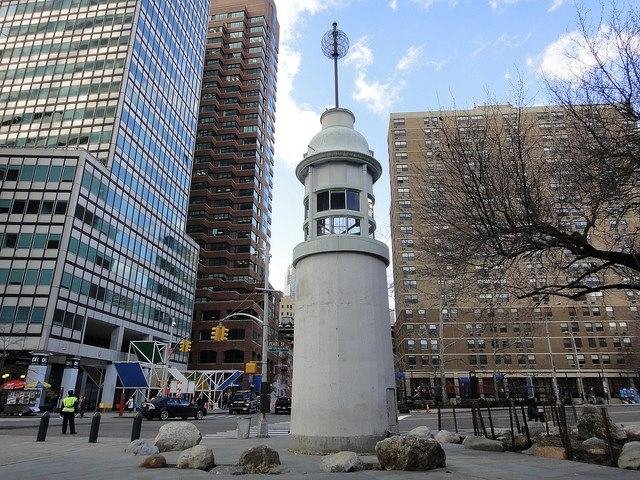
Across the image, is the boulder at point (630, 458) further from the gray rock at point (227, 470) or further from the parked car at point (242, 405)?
the parked car at point (242, 405)

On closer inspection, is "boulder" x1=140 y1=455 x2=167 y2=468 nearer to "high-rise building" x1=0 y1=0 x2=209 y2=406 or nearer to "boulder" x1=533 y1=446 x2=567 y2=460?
"boulder" x1=533 y1=446 x2=567 y2=460

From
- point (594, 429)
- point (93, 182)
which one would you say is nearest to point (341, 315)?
point (594, 429)

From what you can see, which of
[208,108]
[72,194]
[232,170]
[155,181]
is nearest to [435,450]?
[72,194]

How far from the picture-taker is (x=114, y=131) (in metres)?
53.5

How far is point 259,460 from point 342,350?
3.80 m

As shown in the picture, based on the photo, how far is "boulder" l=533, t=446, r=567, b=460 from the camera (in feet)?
33.5

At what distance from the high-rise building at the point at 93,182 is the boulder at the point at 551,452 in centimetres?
4021

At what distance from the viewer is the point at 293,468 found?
8961 mm

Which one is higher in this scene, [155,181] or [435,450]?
[155,181]

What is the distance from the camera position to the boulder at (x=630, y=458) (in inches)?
336

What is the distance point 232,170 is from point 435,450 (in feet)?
281

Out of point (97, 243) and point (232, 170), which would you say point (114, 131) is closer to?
point (97, 243)

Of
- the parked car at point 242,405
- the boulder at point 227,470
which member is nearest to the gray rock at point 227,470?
the boulder at point 227,470

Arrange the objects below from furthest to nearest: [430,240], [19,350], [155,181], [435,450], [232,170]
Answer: [232,170] < [155,181] < [19,350] < [430,240] < [435,450]
